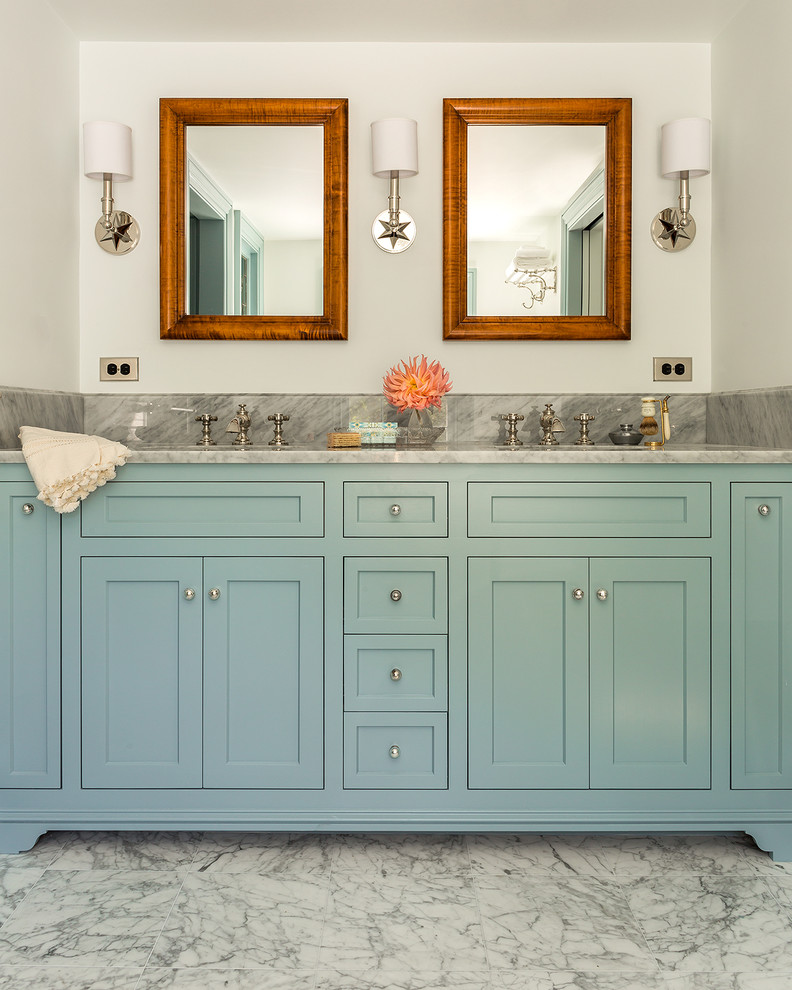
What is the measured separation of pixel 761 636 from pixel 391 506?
0.96 metres

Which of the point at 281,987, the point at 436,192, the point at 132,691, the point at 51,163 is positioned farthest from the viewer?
the point at 436,192

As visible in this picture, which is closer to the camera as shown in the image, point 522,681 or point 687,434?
point 522,681

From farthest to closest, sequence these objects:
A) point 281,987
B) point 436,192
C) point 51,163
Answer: point 436,192
point 51,163
point 281,987

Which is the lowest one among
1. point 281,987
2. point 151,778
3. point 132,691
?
point 281,987

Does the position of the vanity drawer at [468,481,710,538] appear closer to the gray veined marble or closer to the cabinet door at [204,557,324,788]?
the cabinet door at [204,557,324,788]

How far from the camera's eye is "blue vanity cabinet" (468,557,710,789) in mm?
1864

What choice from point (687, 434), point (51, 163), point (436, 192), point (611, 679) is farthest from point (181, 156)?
point (611, 679)

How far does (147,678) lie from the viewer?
1862 millimetres

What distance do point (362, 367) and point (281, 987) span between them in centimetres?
171

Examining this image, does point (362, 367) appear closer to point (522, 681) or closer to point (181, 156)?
point (181, 156)

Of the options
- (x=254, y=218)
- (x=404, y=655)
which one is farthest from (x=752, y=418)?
(x=254, y=218)

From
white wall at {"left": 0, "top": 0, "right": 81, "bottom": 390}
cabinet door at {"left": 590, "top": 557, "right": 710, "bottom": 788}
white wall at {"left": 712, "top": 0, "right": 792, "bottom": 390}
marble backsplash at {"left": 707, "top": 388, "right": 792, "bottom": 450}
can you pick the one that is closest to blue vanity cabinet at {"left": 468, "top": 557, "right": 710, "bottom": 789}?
cabinet door at {"left": 590, "top": 557, "right": 710, "bottom": 788}

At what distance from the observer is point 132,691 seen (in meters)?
1.86

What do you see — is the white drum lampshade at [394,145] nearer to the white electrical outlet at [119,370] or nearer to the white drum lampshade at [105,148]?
the white drum lampshade at [105,148]
